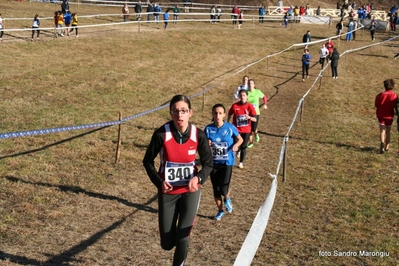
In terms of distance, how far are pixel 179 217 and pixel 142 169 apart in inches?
251

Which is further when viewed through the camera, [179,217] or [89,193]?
[89,193]

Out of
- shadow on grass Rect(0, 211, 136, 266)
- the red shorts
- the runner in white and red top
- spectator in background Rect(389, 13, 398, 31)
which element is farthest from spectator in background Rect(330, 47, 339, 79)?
spectator in background Rect(389, 13, 398, 31)

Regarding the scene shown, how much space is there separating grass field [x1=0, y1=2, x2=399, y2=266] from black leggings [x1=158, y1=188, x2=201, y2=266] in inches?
60.1

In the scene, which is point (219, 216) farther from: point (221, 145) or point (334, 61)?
point (334, 61)

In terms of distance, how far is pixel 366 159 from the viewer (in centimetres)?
1412

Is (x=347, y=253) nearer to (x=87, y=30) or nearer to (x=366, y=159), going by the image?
(x=366, y=159)

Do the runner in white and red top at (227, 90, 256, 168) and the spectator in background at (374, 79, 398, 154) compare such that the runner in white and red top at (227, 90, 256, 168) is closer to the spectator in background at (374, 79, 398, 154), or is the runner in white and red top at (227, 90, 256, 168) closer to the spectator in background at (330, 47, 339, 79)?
the spectator in background at (374, 79, 398, 154)

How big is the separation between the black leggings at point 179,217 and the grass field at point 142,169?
1.53 m

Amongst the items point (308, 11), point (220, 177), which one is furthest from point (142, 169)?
point (308, 11)

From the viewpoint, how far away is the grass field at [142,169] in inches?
303

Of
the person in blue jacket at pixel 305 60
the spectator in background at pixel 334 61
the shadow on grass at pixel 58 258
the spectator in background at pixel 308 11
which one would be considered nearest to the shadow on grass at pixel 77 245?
the shadow on grass at pixel 58 258

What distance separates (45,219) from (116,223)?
119 centimetres

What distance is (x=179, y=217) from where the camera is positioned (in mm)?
5684

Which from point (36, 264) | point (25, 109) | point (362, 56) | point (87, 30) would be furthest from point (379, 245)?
point (362, 56)
